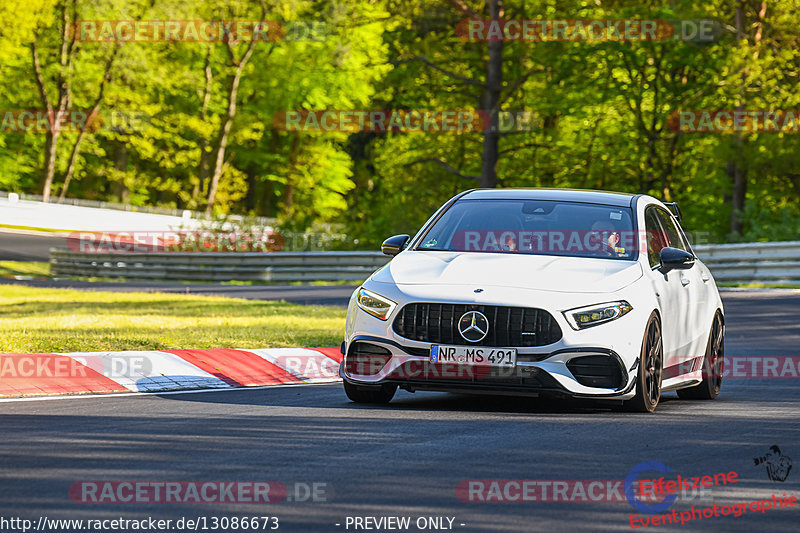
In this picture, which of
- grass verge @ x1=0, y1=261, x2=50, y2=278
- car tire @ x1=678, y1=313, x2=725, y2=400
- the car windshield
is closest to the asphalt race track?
car tire @ x1=678, y1=313, x2=725, y2=400

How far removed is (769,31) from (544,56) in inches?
253

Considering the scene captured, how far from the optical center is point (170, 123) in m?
69.5

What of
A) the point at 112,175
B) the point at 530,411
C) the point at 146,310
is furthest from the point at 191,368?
the point at 112,175

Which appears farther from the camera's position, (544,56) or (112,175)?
(112,175)

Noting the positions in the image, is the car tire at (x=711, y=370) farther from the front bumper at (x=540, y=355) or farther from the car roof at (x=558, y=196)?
the front bumper at (x=540, y=355)

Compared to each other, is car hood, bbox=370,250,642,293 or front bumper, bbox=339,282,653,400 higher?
car hood, bbox=370,250,642,293

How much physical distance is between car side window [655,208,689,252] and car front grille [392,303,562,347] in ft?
8.57

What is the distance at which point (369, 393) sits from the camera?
365 inches

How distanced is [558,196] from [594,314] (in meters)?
1.78

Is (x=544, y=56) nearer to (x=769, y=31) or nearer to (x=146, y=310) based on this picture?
(x=769, y=31)

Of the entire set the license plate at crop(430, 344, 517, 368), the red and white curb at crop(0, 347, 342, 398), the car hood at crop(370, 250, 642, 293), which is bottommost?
the red and white curb at crop(0, 347, 342, 398)

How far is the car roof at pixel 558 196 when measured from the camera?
10094mm

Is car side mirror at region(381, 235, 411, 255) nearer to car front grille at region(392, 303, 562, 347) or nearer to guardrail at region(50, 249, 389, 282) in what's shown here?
car front grille at region(392, 303, 562, 347)

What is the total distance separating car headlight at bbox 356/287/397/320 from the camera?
8.88 m
